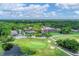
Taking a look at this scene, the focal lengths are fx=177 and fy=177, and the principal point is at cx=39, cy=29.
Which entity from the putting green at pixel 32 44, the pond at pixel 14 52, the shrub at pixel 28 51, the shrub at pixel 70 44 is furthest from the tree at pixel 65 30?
the pond at pixel 14 52

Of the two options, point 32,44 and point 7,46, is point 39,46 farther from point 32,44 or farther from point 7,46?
point 7,46

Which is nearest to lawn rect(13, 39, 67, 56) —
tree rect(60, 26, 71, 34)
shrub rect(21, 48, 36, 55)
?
shrub rect(21, 48, 36, 55)

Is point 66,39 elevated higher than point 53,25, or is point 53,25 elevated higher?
point 53,25

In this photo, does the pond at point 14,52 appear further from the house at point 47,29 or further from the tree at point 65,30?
the tree at point 65,30

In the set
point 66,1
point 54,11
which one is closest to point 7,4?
point 54,11

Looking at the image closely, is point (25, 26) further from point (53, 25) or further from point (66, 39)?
point (66, 39)

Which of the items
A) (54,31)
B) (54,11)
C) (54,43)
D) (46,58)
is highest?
(54,11)

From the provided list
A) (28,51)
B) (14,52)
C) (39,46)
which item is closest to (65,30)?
(39,46)
